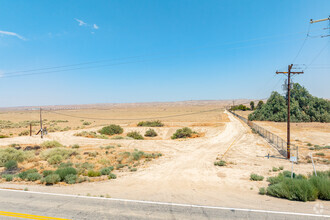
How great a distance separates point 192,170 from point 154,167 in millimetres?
3597

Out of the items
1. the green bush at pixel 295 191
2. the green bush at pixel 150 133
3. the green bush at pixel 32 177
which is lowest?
the green bush at pixel 150 133

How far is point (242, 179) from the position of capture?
14.3 meters

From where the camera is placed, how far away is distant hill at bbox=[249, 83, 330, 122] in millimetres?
54281

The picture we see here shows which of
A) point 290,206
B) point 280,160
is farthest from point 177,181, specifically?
point 280,160

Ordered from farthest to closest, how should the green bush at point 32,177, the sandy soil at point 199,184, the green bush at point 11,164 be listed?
the green bush at point 11,164
the green bush at point 32,177
the sandy soil at point 199,184

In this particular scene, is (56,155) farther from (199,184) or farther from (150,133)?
(150,133)

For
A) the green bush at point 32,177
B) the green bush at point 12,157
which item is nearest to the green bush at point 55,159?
the green bush at point 12,157

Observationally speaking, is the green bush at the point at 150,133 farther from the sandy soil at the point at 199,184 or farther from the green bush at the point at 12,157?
the green bush at the point at 12,157

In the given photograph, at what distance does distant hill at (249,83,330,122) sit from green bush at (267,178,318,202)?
5162 cm

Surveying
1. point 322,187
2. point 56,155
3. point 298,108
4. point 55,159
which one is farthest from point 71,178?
point 298,108

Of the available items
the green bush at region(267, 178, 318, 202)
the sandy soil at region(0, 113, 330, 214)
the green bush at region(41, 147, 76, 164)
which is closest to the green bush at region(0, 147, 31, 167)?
the green bush at region(41, 147, 76, 164)

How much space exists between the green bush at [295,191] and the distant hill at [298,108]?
5162 centimetres

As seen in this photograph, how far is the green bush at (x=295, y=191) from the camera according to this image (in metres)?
9.71

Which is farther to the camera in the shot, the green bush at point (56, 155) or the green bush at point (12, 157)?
the green bush at point (56, 155)
